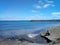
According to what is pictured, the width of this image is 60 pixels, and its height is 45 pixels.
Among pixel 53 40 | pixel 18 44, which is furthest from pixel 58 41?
pixel 18 44

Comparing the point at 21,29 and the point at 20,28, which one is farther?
the point at 20,28

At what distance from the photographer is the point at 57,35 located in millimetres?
6121

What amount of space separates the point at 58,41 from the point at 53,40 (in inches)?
10.6

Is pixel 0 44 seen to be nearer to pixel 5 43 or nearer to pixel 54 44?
pixel 5 43

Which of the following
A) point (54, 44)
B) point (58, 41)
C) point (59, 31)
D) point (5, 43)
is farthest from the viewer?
point (59, 31)

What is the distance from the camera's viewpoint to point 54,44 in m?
5.28

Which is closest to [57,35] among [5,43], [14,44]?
[14,44]

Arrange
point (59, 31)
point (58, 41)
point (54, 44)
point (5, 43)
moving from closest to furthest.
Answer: point (54, 44) → point (58, 41) → point (5, 43) → point (59, 31)

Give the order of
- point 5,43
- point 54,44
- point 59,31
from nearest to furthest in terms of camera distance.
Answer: point 54,44
point 5,43
point 59,31

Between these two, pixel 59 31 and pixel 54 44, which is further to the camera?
pixel 59 31

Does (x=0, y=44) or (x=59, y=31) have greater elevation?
(x=59, y=31)

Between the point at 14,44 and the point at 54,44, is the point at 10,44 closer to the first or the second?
the point at 14,44

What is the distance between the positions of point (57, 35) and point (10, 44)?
225 cm

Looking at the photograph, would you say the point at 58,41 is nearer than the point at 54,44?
No
